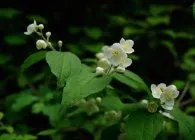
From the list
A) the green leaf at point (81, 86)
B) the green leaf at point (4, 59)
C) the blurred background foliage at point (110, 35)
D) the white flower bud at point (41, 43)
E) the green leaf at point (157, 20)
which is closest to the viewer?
the green leaf at point (81, 86)

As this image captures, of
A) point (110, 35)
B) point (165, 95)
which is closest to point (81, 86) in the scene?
point (165, 95)

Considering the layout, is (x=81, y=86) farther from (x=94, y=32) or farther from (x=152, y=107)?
(x=94, y=32)

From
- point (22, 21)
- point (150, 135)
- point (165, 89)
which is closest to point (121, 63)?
point (165, 89)

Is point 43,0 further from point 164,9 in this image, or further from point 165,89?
point 165,89

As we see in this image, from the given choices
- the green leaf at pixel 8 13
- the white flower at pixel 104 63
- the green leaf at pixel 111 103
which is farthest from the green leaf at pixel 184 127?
the green leaf at pixel 8 13

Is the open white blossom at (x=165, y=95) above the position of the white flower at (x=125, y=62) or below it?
below

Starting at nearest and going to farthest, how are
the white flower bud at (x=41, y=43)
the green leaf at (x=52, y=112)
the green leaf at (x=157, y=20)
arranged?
the white flower bud at (x=41, y=43) < the green leaf at (x=52, y=112) < the green leaf at (x=157, y=20)

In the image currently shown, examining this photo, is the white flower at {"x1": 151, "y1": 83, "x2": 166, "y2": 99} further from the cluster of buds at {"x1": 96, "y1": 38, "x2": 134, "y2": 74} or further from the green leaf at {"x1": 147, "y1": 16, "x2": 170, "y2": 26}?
the green leaf at {"x1": 147, "y1": 16, "x2": 170, "y2": 26}

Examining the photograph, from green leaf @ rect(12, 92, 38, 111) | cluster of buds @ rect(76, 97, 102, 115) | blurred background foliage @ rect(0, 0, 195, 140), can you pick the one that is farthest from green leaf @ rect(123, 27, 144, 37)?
cluster of buds @ rect(76, 97, 102, 115)

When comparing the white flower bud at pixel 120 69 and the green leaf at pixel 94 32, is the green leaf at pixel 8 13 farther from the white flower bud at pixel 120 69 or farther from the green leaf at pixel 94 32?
the white flower bud at pixel 120 69
